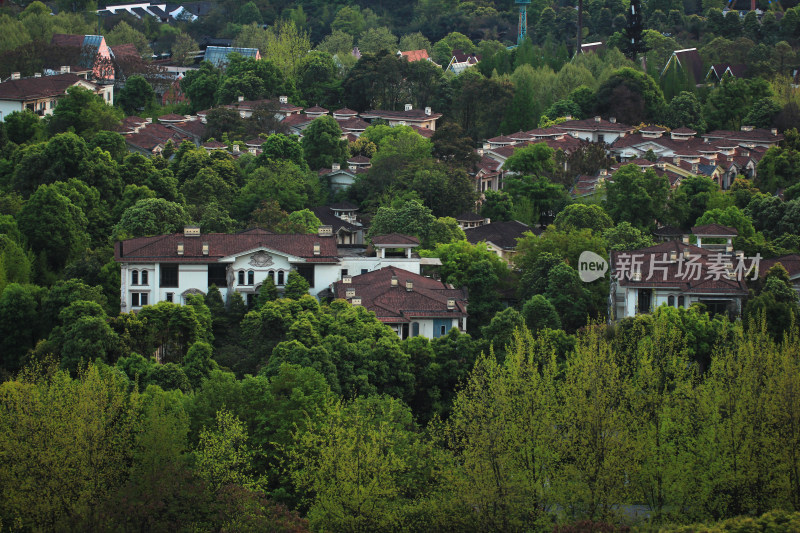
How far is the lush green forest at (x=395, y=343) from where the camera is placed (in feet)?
71.1

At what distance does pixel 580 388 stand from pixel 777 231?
60.8 ft

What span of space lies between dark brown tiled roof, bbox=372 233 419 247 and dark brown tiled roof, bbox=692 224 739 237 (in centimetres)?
685

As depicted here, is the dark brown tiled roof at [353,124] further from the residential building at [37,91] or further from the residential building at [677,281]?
the residential building at [677,281]

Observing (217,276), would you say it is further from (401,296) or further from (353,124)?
(353,124)

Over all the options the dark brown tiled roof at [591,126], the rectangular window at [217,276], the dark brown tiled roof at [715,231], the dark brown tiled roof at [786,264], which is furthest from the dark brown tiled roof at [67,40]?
the dark brown tiled roof at [786,264]

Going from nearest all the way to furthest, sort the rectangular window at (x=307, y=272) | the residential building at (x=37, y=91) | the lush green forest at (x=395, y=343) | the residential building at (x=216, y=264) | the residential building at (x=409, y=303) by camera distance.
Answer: the lush green forest at (x=395, y=343), the residential building at (x=409, y=303), the residential building at (x=216, y=264), the rectangular window at (x=307, y=272), the residential building at (x=37, y=91)

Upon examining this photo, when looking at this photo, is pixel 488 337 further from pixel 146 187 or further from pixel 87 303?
pixel 146 187

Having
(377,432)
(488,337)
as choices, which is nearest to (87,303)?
(488,337)

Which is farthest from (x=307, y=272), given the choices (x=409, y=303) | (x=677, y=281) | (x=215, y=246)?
(x=677, y=281)

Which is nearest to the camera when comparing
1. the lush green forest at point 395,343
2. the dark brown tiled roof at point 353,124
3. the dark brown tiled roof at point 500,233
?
the lush green forest at point 395,343

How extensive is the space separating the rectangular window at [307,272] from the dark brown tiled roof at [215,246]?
221 mm

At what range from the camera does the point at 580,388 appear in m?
23.2

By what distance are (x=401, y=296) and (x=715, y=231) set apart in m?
8.98

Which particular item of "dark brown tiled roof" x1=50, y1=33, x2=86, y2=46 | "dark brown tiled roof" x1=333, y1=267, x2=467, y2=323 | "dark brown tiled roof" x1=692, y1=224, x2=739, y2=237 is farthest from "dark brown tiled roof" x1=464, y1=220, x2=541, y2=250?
"dark brown tiled roof" x1=50, y1=33, x2=86, y2=46
